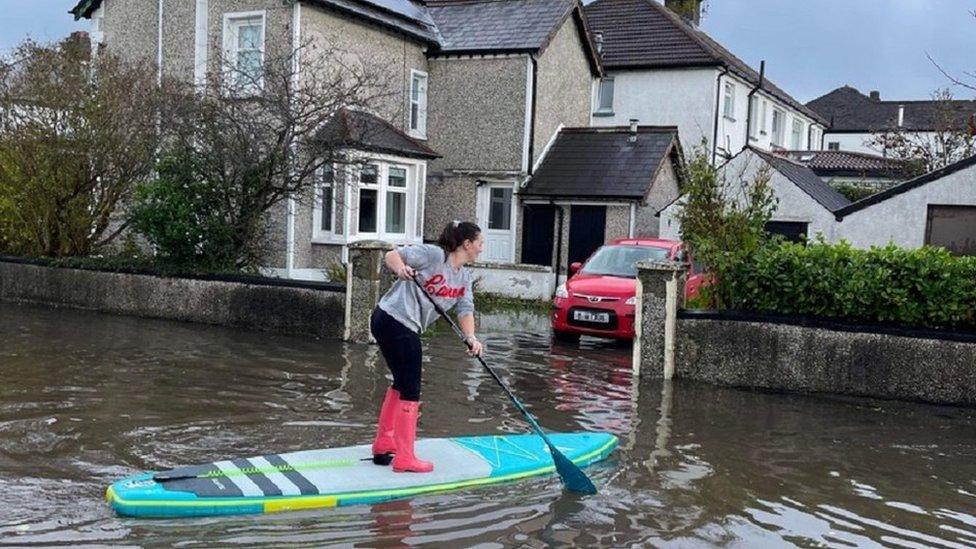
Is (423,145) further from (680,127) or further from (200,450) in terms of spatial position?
(200,450)

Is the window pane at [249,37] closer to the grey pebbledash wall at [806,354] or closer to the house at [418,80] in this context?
the house at [418,80]

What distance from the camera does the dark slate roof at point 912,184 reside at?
651 inches

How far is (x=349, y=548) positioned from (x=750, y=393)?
22.6 feet

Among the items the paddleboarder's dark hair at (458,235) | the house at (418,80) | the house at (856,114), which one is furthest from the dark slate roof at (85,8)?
the house at (856,114)

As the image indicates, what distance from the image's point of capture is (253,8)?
20203 millimetres

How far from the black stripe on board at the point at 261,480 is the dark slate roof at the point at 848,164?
29377 millimetres

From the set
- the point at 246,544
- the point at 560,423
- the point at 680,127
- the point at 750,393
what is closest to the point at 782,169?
the point at 680,127

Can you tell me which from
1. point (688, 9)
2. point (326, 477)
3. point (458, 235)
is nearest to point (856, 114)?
point (688, 9)

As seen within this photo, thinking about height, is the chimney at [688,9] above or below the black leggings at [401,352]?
above

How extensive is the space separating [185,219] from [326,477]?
939 cm

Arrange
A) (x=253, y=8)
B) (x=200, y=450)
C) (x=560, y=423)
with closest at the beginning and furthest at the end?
(x=200, y=450) < (x=560, y=423) < (x=253, y=8)

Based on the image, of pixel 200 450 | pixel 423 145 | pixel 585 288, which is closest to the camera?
pixel 200 450

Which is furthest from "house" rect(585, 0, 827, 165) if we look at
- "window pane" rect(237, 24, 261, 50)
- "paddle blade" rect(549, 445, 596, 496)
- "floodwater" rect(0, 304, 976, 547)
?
"paddle blade" rect(549, 445, 596, 496)

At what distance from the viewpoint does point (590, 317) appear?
1431cm
